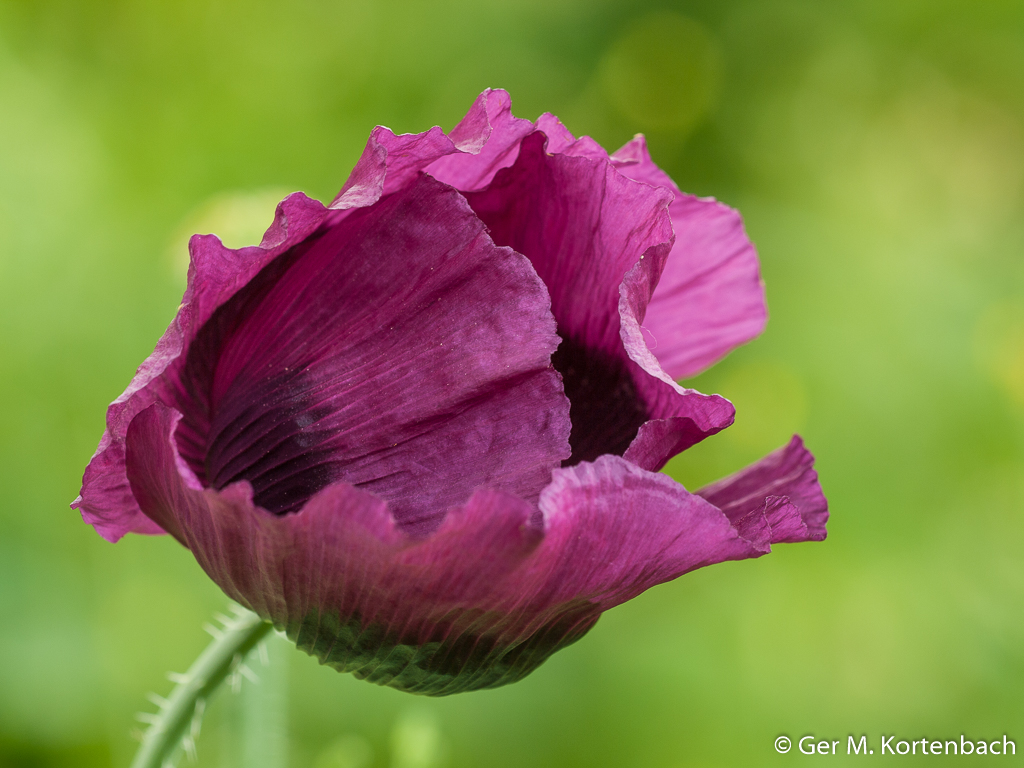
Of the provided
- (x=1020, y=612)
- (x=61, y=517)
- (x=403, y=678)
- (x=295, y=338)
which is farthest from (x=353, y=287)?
(x=1020, y=612)

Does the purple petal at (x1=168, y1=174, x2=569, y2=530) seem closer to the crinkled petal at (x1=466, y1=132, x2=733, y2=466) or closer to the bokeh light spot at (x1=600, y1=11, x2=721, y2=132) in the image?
the crinkled petal at (x1=466, y1=132, x2=733, y2=466)

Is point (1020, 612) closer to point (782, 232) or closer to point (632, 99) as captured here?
point (782, 232)

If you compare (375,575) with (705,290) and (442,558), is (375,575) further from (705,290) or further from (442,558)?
(705,290)

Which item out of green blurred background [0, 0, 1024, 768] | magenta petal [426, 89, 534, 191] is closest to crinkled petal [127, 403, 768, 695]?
magenta petal [426, 89, 534, 191]

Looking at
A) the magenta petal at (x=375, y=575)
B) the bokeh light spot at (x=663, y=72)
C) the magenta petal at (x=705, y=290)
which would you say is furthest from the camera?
the bokeh light spot at (x=663, y=72)

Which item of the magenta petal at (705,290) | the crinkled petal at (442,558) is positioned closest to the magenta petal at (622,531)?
the crinkled petal at (442,558)

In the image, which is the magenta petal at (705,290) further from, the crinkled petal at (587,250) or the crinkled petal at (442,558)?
the crinkled petal at (442,558)
